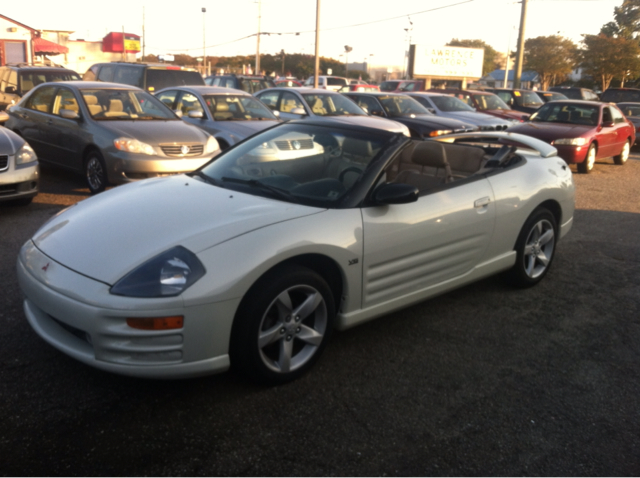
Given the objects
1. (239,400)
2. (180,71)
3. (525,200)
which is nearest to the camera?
(239,400)

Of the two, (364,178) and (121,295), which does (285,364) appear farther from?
(364,178)

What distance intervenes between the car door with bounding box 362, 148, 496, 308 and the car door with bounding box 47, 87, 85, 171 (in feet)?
19.1

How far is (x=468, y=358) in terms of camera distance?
12.4 ft

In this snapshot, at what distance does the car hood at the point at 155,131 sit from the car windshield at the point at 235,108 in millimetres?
1626

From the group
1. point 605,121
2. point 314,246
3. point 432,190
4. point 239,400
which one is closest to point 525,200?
point 432,190

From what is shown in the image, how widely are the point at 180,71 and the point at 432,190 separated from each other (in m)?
12.3

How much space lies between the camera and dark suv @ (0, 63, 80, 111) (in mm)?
13248

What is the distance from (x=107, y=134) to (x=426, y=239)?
5.48 metres

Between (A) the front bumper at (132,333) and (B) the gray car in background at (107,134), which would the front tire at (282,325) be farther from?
(B) the gray car in background at (107,134)

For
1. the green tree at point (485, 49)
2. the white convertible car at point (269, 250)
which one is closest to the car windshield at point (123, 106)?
the white convertible car at point (269, 250)

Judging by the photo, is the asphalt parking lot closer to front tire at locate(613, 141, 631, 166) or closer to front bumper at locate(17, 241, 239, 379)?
front bumper at locate(17, 241, 239, 379)

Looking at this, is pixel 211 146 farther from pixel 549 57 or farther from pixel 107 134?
pixel 549 57

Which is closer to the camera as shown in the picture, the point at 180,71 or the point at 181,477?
the point at 181,477

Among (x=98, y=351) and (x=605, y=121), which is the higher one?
(x=605, y=121)
